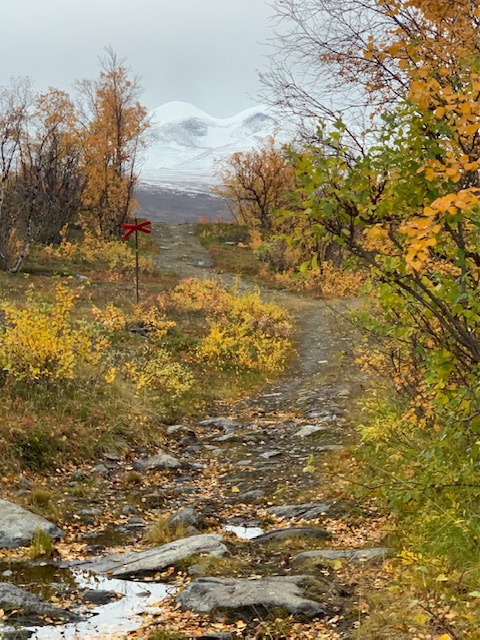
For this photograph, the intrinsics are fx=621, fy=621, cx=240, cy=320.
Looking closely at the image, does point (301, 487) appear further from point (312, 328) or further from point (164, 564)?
point (312, 328)

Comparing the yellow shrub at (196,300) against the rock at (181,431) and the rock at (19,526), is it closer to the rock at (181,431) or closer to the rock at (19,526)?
the rock at (181,431)

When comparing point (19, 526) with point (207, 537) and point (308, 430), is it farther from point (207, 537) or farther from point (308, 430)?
point (308, 430)

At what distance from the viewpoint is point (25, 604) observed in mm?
4359

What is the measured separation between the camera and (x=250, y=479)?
8031 millimetres

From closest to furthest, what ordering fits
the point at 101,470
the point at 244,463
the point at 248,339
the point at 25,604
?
the point at 25,604 < the point at 101,470 < the point at 244,463 < the point at 248,339

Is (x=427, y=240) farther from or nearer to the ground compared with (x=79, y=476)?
farther from the ground

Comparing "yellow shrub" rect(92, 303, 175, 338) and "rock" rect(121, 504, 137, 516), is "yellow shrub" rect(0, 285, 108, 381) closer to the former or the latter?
"rock" rect(121, 504, 137, 516)

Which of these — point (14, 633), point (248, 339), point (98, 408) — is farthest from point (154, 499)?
point (248, 339)

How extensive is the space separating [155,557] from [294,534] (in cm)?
139

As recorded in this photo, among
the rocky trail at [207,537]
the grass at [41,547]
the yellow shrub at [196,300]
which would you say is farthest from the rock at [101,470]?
the yellow shrub at [196,300]

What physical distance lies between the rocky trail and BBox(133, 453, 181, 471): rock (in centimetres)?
2

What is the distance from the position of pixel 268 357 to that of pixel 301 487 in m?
7.41

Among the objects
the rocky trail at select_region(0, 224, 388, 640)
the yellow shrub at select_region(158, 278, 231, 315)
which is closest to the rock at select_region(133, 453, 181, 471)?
the rocky trail at select_region(0, 224, 388, 640)

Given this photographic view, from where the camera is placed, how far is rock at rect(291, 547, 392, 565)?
510cm
